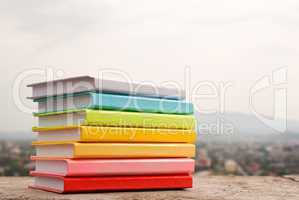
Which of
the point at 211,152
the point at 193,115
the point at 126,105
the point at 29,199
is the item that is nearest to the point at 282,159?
the point at 211,152

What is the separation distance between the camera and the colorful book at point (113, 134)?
1939mm

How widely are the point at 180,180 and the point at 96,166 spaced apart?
43 cm

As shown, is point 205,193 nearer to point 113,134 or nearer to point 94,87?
point 113,134

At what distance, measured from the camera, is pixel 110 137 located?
2.01 meters

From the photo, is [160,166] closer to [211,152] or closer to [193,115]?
[193,115]

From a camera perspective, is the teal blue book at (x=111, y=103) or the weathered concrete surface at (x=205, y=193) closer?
the weathered concrete surface at (x=205, y=193)

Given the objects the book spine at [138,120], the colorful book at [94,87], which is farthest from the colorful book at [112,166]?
the colorful book at [94,87]

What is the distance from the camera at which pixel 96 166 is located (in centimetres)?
196

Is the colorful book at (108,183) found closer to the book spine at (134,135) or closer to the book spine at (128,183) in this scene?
the book spine at (128,183)

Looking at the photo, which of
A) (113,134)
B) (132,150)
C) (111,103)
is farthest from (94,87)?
(132,150)

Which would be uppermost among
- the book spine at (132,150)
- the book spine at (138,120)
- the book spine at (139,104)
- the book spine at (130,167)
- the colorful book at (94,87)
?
the colorful book at (94,87)

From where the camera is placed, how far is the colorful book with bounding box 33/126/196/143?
194 centimetres

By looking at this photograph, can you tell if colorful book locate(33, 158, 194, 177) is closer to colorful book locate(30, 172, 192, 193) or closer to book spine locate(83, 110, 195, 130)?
colorful book locate(30, 172, 192, 193)

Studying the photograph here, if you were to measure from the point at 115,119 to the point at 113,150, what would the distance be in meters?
0.13
